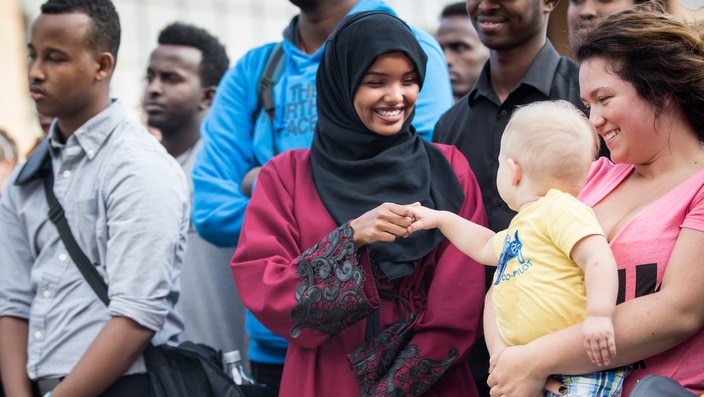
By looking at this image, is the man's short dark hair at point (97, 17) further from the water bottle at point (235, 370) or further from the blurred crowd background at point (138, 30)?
the blurred crowd background at point (138, 30)

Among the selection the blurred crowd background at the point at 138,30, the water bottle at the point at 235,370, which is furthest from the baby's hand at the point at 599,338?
the blurred crowd background at the point at 138,30

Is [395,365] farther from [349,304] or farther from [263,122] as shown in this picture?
[263,122]

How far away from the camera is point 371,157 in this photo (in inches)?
121

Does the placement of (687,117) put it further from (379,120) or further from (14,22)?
(14,22)

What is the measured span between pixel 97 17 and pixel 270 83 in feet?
2.60

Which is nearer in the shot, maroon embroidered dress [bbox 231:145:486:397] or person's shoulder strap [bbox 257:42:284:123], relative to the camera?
maroon embroidered dress [bbox 231:145:486:397]

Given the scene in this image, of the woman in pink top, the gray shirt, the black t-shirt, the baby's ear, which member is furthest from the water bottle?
the baby's ear

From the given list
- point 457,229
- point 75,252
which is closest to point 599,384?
point 457,229

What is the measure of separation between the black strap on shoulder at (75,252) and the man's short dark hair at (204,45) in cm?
210

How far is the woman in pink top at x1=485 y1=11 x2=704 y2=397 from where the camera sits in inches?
89.0

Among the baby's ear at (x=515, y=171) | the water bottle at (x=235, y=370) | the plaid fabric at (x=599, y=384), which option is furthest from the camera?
the water bottle at (x=235, y=370)

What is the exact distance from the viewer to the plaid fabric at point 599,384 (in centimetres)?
233

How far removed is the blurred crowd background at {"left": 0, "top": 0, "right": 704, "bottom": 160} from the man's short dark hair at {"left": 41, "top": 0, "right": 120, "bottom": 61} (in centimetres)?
842

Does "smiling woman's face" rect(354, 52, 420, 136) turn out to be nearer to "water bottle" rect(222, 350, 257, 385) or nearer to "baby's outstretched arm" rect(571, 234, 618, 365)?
"baby's outstretched arm" rect(571, 234, 618, 365)
